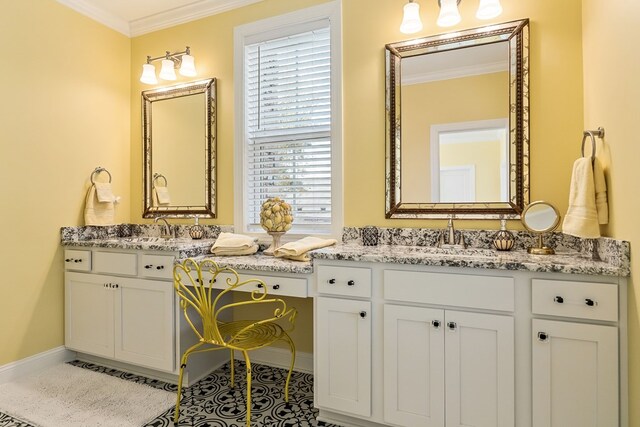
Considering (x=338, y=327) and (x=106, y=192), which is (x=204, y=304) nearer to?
(x=338, y=327)

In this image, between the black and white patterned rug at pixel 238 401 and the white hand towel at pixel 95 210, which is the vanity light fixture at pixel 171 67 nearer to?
the white hand towel at pixel 95 210

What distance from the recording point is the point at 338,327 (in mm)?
1805

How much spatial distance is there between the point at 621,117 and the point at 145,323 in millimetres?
2723

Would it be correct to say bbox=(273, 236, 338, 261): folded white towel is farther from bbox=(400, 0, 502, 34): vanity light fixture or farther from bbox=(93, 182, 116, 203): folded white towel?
bbox=(93, 182, 116, 203): folded white towel

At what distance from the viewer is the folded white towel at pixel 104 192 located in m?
2.78

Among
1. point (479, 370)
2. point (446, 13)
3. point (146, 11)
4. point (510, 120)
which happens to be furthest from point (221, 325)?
point (146, 11)

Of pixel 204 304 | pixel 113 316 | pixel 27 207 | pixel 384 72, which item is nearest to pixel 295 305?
pixel 204 304

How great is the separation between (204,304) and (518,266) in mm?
1446

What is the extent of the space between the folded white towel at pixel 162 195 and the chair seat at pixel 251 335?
1331 millimetres

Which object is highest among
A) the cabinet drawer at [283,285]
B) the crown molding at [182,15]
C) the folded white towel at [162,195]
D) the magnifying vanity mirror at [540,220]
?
the crown molding at [182,15]

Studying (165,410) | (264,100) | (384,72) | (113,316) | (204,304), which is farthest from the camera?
(264,100)

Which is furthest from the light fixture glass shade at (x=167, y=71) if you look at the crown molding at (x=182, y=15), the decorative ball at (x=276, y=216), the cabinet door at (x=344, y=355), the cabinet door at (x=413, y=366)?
the cabinet door at (x=413, y=366)

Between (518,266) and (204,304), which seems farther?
(204,304)

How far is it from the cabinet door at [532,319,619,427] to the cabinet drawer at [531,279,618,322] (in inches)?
1.8
